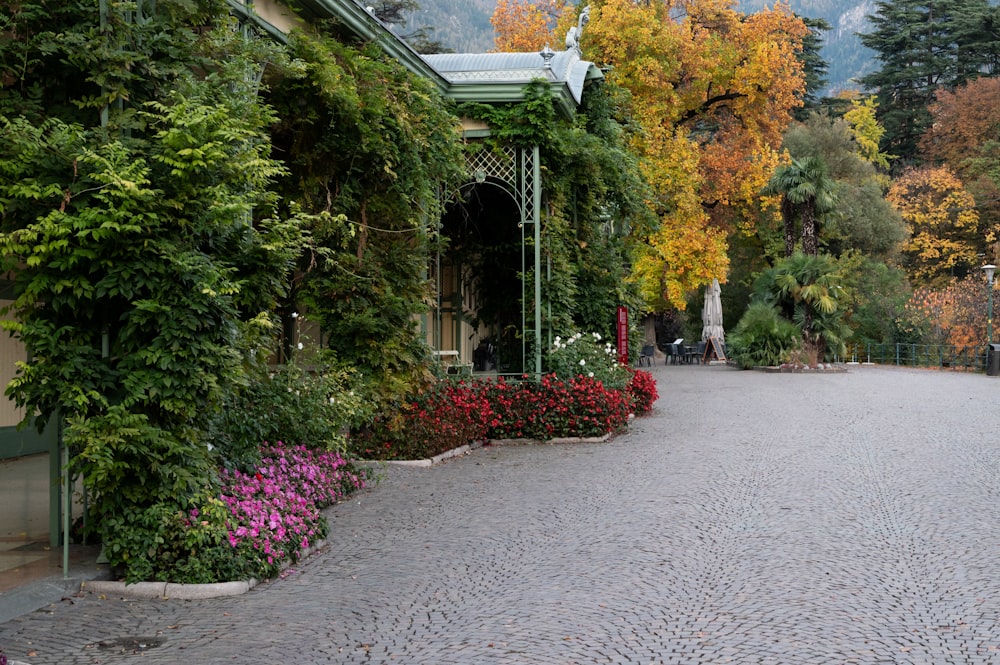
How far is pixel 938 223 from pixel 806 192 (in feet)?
32.5

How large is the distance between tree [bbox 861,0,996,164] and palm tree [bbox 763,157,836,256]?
1686cm

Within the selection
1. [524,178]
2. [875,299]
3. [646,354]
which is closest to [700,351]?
[646,354]

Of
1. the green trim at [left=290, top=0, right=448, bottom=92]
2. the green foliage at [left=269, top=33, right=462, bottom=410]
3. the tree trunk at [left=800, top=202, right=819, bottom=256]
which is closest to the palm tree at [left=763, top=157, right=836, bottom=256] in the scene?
the tree trunk at [left=800, top=202, right=819, bottom=256]

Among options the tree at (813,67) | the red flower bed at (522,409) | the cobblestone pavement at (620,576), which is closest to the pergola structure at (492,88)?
the red flower bed at (522,409)

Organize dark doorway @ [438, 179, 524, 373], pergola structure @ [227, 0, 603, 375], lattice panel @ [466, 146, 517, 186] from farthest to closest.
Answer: dark doorway @ [438, 179, 524, 373] → lattice panel @ [466, 146, 517, 186] → pergola structure @ [227, 0, 603, 375]

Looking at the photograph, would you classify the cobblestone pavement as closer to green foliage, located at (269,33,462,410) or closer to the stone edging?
the stone edging

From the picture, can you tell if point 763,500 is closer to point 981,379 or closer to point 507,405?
point 507,405

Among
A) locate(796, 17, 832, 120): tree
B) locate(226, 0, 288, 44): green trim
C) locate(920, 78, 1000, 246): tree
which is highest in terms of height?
locate(796, 17, 832, 120): tree

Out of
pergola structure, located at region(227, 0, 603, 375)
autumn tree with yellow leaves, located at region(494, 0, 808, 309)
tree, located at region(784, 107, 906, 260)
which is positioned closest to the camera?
pergola structure, located at region(227, 0, 603, 375)

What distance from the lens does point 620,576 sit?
6141mm

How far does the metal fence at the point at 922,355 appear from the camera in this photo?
105 feet

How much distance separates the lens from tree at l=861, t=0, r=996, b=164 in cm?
4834

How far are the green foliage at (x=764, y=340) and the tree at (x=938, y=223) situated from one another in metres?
12.6

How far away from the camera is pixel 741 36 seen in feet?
99.8
